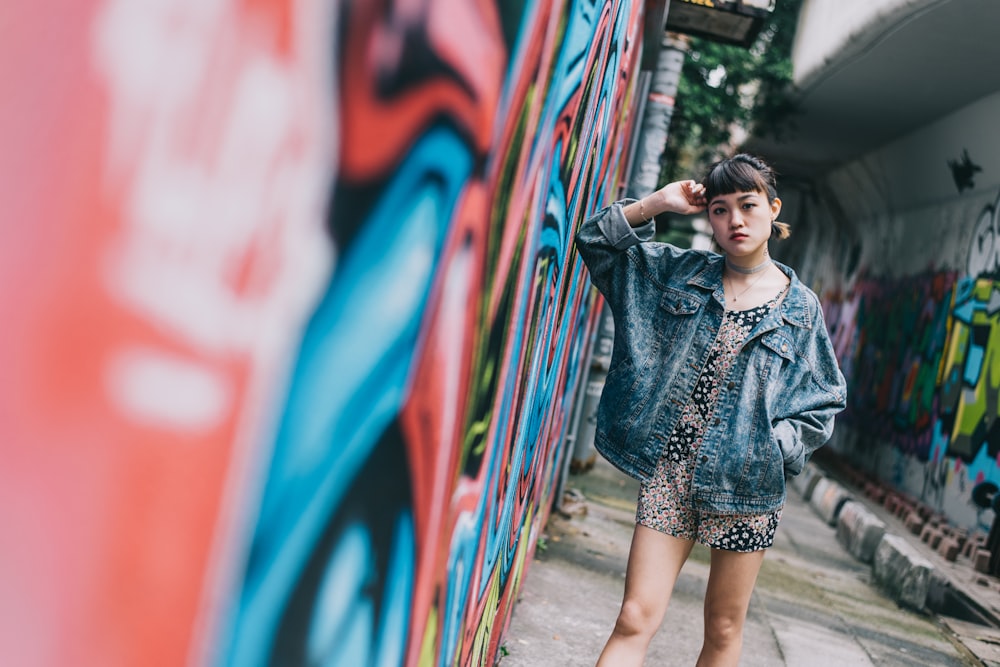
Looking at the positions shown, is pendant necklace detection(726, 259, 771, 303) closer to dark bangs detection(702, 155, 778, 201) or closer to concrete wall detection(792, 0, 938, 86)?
dark bangs detection(702, 155, 778, 201)

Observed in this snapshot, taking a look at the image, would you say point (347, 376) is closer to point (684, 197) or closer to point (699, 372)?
point (699, 372)

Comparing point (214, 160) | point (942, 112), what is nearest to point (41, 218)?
point (214, 160)

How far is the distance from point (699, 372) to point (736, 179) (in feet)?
1.81

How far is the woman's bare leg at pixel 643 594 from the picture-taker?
9.52 feet

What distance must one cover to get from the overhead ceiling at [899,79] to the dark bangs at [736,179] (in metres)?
6.32

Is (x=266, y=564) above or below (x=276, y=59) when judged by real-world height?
below

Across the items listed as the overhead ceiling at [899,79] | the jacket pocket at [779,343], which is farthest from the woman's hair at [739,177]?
the overhead ceiling at [899,79]

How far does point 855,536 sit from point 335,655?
814 centimetres

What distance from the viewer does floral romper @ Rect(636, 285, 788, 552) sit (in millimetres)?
2920

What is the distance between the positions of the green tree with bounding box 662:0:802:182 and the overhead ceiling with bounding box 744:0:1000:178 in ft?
1.50

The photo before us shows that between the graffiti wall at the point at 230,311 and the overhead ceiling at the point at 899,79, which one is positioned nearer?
the graffiti wall at the point at 230,311

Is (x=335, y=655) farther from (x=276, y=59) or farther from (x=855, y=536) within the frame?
(x=855, y=536)

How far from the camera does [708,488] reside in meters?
2.86

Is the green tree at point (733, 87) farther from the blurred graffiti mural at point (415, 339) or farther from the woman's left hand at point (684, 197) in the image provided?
the blurred graffiti mural at point (415, 339)
